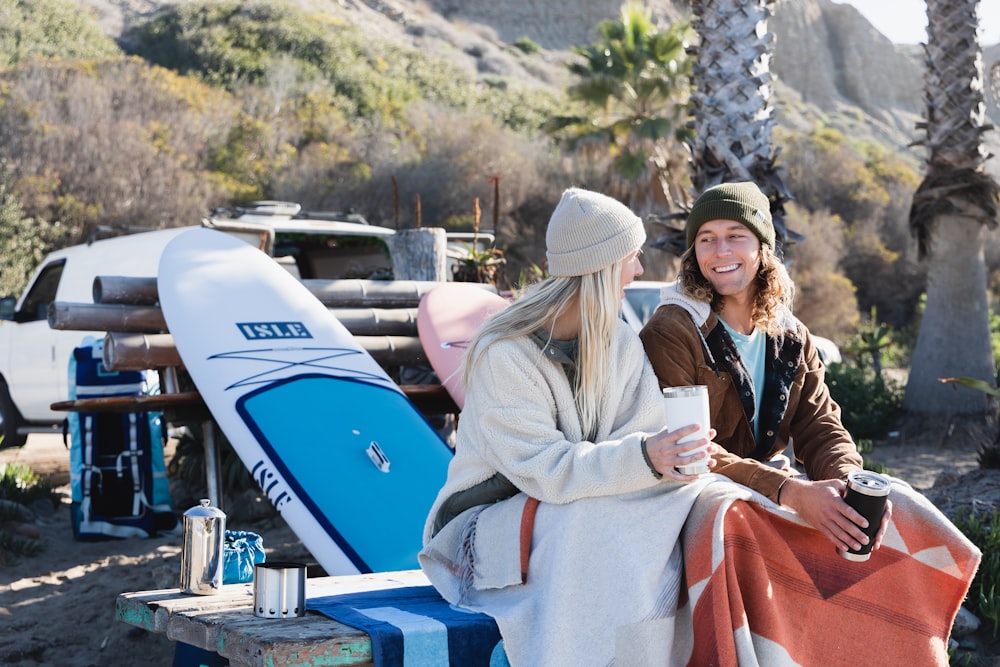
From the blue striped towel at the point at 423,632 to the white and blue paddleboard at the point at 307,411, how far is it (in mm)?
1868

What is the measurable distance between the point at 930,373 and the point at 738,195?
8.71 meters

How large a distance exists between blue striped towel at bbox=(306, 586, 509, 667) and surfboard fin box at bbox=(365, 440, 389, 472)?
235 cm

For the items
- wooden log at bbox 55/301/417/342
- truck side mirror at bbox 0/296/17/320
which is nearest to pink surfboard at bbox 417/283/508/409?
wooden log at bbox 55/301/417/342

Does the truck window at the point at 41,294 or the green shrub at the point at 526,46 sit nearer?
the truck window at the point at 41,294

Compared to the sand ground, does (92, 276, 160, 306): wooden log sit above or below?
above

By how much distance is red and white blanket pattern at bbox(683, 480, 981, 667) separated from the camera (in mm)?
2795

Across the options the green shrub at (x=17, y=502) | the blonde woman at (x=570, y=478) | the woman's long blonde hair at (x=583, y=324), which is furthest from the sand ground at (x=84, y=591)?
the woman's long blonde hair at (x=583, y=324)

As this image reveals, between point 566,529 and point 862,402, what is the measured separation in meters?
9.47

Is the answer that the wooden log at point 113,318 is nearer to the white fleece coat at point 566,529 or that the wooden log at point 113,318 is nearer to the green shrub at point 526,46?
the white fleece coat at point 566,529

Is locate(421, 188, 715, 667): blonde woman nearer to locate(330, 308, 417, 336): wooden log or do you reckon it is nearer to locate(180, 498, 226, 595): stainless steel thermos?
locate(180, 498, 226, 595): stainless steel thermos

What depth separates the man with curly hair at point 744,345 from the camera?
11.4ft

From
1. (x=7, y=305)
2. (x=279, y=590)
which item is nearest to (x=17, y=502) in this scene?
(x=7, y=305)

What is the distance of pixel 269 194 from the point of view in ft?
81.0

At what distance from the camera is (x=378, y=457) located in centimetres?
562
